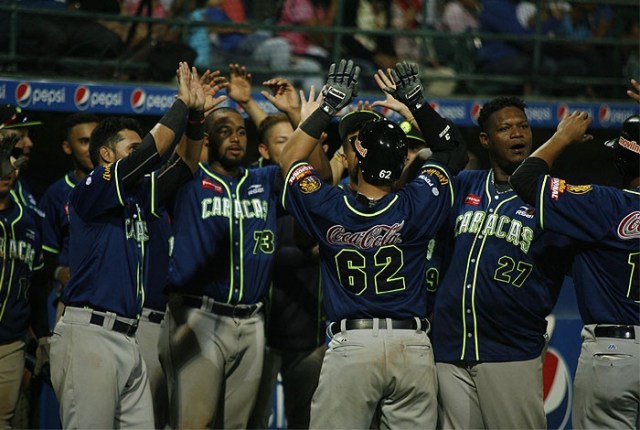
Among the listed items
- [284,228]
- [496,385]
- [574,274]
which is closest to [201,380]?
[284,228]

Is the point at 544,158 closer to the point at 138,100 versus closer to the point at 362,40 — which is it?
the point at 138,100

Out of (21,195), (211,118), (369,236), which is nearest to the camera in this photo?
(369,236)

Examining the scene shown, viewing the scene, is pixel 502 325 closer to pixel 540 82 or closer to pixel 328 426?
pixel 328 426

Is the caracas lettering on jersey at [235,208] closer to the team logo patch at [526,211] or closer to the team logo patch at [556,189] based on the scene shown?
the team logo patch at [526,211]

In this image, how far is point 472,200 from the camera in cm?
509

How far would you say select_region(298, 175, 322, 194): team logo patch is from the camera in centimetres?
454

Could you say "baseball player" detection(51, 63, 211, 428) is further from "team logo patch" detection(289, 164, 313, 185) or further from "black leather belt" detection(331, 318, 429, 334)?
"black leather belt" detection(331, 318, 429, 334)

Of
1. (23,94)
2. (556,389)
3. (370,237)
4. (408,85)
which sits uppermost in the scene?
(23,94)

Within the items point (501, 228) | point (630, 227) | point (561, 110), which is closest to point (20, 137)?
point (501, 228)

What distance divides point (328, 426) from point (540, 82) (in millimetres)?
5372

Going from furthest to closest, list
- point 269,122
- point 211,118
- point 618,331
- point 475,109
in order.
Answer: point 475,109 → point 269,122 → point 211,118 → point 618,331

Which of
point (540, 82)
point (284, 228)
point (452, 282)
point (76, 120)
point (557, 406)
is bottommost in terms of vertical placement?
point (557, 406)

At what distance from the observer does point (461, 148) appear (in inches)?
191

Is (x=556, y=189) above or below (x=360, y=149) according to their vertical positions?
below
